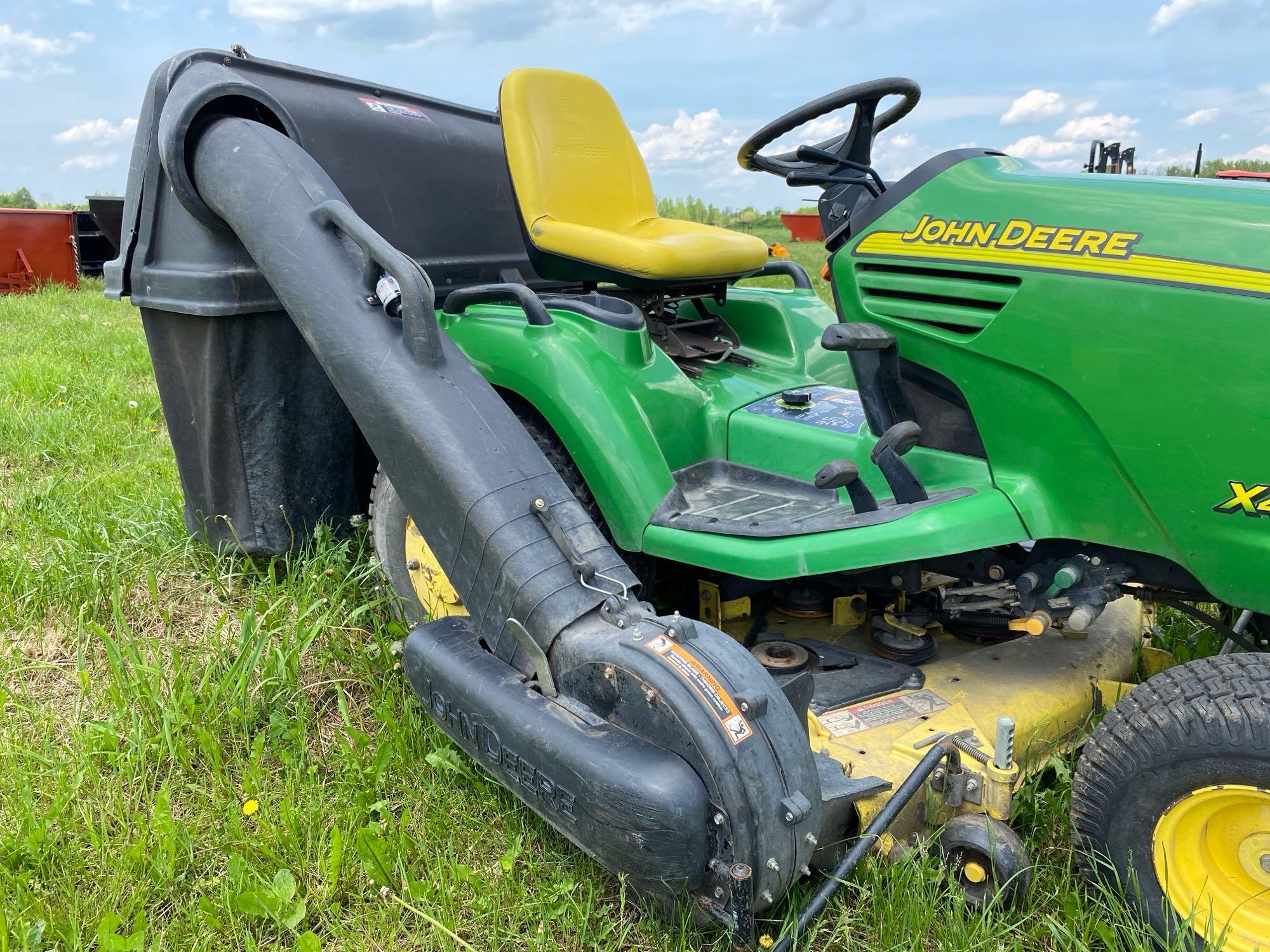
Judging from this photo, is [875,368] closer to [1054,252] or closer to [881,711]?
[1054,252]

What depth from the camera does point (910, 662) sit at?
2070 millimetres

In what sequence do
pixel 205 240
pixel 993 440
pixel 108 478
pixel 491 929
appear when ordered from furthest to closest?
pixel 108 478, pixel 205 240, pixel 993 440, pixel 491 929

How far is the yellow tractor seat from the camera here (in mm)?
2436

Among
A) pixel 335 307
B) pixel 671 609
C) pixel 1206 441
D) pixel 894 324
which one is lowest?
pixel 671 609

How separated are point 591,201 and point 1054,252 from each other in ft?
4.96

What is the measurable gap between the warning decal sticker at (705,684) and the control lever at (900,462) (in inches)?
20.4

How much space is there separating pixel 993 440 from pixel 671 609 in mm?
1084

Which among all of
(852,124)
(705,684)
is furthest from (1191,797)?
(852,124)

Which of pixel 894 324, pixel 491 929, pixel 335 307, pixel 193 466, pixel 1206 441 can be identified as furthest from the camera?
pixel 193 466

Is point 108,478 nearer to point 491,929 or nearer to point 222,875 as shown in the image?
point 222,875

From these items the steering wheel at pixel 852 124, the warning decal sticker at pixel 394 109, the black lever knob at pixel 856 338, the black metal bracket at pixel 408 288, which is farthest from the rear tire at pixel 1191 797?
the warning decal sticker at pixel 394 109

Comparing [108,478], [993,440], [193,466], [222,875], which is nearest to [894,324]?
[993,440]

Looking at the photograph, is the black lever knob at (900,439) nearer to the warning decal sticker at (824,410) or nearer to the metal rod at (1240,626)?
the warning decal sticker at (824,410)

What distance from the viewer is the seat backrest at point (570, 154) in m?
2.64
